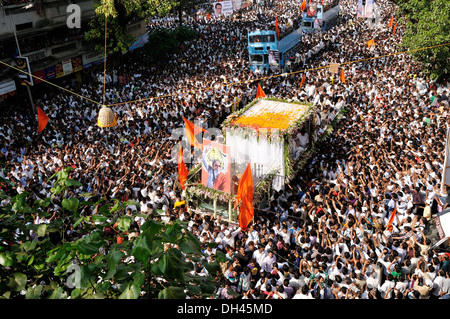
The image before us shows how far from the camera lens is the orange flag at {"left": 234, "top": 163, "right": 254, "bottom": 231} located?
31.3 feet

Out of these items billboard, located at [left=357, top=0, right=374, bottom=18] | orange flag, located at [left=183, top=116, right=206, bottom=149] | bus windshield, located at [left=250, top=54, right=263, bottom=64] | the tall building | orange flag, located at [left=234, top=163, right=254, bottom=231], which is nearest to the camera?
orange flag, located at [left=234, top=163, right=254, bottom=231]

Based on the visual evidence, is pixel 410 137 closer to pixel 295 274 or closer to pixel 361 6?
pixel 295 274

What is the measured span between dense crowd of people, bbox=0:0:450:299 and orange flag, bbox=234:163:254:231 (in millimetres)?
245

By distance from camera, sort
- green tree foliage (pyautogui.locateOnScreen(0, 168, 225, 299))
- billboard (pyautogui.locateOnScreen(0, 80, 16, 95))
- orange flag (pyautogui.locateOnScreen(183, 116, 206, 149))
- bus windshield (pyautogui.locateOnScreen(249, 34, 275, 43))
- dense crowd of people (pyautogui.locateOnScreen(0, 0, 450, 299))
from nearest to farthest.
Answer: green tree foliage (pyautogui.locateOnScreen(0, 168, 225, 299))
dense crowd of people (pyautogui.locateOnScreen(0, 0, 450, 299))
orange flag (pyautogui.locateOnScreen(183, 116, 206, 149))
billboard (pyautogui.locateOnScreen(0, 80, 16, 95))
bus windshield (pyautogui.locateOnScreen(249, 34, 275, 43))

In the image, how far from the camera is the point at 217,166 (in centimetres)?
1030

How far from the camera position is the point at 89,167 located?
12.5 metres

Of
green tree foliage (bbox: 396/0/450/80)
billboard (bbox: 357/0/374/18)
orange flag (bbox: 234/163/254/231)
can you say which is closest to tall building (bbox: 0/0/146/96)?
orange flag (bbox: 234/163/254/231)

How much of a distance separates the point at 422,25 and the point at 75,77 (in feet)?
62.8

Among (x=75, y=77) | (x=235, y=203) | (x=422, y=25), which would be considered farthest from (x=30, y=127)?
(x=422, y=25)

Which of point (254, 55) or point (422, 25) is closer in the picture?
point (422, 25)

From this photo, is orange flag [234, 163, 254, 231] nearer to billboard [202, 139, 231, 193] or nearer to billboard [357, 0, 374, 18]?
billboard [202, 139, 231, 193]

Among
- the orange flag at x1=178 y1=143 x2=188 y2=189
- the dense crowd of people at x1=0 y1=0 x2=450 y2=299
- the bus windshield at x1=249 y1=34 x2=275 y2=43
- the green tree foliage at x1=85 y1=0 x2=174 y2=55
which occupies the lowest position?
Answer: the dense crowd of people at x1=0 y1=0 x2=450 y2=299

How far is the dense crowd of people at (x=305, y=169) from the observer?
7.40m

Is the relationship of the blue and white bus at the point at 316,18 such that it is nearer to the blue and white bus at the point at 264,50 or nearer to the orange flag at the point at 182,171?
the blue and white bus at the point at 264,50
